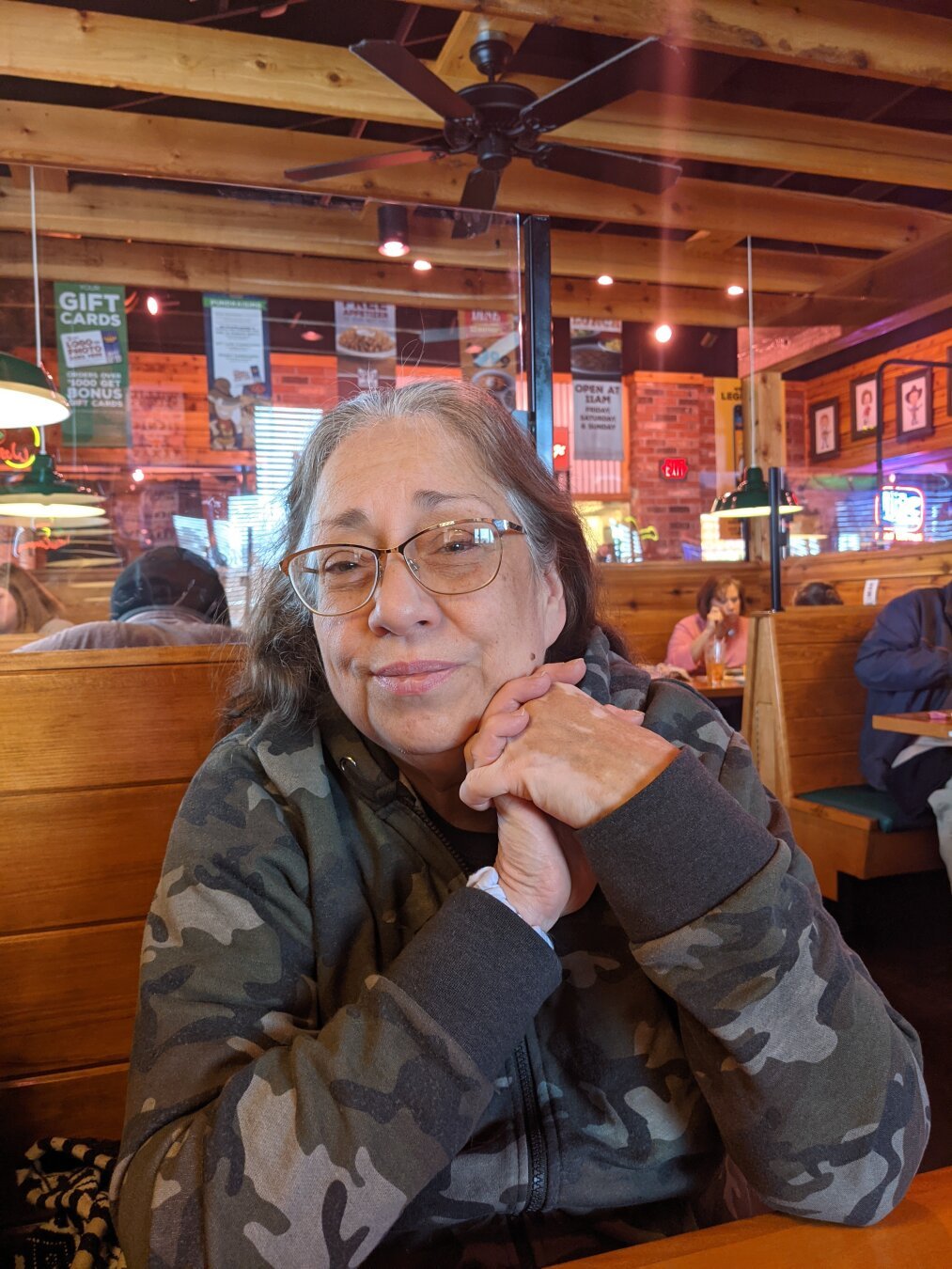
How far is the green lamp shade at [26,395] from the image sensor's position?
3418 mm

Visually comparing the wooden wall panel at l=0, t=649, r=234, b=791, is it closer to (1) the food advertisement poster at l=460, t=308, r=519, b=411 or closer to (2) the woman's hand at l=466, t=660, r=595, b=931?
(2) the woman's hand at l=466, t=660, r=595, b=931

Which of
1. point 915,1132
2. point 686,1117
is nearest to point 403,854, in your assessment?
point 686,1117

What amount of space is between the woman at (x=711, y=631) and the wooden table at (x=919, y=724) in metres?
2.37

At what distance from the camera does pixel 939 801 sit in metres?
3.09

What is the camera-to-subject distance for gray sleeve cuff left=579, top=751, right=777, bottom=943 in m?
0.75

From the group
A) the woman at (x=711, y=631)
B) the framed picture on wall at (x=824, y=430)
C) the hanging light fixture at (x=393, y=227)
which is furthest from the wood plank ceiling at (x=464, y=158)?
the woman at (x=711, y=631)

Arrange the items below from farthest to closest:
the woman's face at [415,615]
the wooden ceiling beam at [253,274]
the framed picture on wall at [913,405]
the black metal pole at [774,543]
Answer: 1. the framed picture on wall at [913,405]
2. the wooden ceiling beam at [253,274]
3. the black metal pole at [774,543]
4. the woman's face at [415,615]

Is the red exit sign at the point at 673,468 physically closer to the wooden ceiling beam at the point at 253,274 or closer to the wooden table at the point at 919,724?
the wooden ceiling beam at the point at 253,274

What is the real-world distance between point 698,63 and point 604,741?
558 cm

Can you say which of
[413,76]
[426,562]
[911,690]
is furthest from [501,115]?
[426,562]

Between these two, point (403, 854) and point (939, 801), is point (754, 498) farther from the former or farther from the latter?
point (403, 854)

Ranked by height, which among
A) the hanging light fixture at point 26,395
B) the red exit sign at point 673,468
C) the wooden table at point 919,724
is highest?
the red exit sign at point 673,468

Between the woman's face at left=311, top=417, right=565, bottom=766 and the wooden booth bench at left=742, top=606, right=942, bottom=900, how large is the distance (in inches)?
110

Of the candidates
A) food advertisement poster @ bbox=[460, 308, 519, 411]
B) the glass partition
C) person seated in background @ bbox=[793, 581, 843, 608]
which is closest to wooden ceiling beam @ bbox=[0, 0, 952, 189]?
the glass partition
